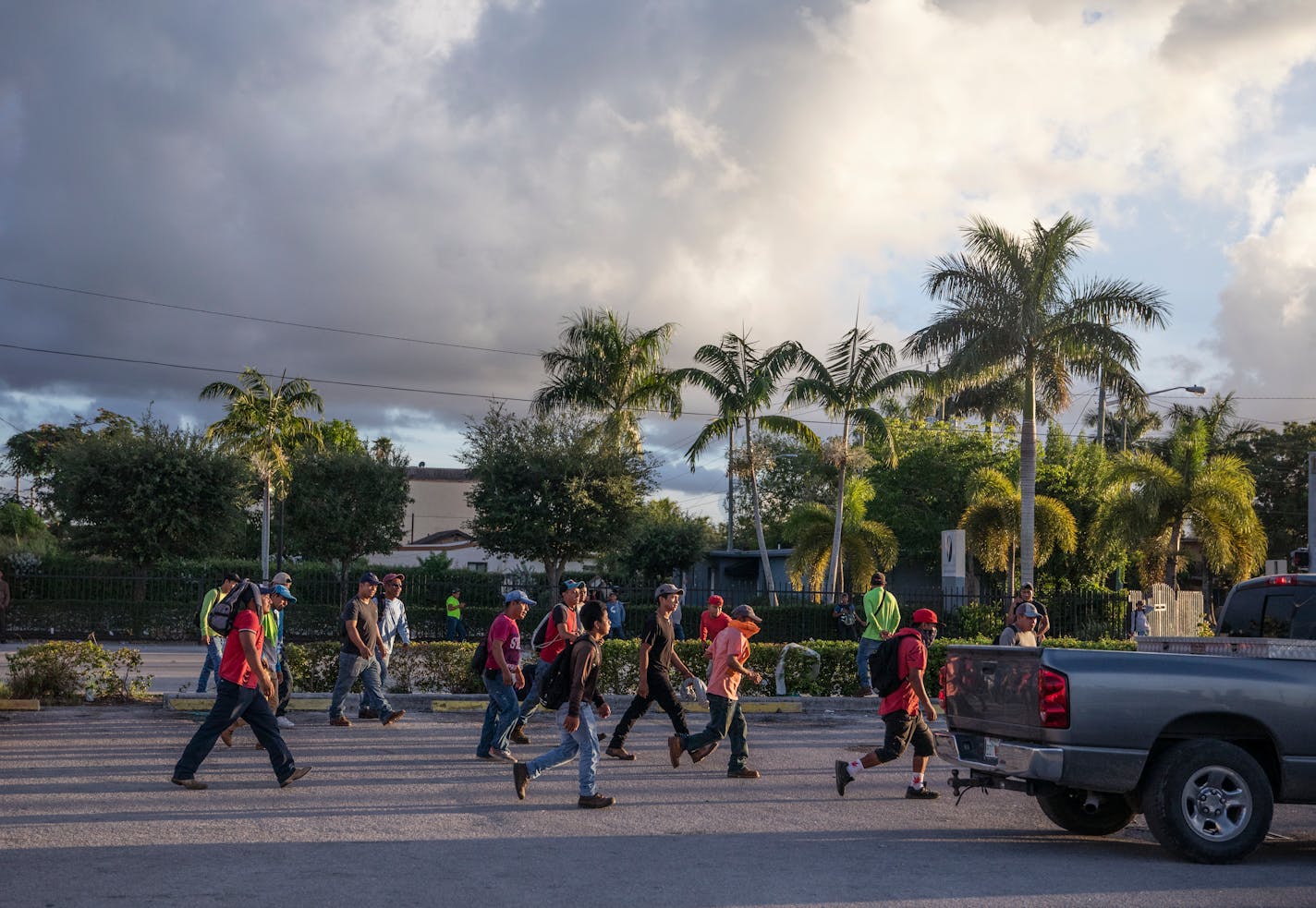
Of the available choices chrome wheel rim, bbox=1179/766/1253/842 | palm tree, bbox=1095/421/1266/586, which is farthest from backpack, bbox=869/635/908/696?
palm tree, bbox=1095/421/1266/586

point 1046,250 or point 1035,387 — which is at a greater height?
point 1046,250

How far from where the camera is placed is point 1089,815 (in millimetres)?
8531

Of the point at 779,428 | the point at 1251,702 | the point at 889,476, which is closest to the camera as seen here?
the point at 1251,702

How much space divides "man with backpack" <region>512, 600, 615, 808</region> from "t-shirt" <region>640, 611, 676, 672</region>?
2.37m

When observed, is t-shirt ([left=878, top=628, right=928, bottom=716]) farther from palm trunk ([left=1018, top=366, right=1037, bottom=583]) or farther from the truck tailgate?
palm trunk ([left=1018, top=366, right=1037, bottom=583])

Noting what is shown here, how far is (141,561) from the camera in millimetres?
34250

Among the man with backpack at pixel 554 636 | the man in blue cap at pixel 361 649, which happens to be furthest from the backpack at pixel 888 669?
the man in blue cap at pixel 361 649

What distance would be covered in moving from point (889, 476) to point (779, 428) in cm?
1668

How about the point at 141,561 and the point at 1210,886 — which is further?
the point at 141,561

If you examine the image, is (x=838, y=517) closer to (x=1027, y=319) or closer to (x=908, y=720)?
(x=1027, y=319)

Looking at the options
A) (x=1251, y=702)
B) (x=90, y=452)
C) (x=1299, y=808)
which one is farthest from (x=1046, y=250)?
(x=90, y=452)

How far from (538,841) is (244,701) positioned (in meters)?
2.91

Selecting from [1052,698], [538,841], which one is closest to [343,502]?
[538,841]

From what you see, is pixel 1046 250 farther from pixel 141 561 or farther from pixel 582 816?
pixel 141 561
